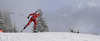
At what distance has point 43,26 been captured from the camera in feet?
116
